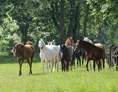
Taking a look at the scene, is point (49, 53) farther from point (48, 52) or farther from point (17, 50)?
point (17, 50)

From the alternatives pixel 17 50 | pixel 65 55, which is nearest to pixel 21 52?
pixel 17 50

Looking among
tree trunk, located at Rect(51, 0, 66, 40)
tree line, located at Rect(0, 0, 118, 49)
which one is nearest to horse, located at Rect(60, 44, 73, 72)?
tree line, located at Rect(0, 0, 118, 49)

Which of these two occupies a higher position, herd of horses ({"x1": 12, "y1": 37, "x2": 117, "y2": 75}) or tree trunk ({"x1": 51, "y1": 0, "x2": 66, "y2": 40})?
tree trunk ({"x1": 51, "y1": 0, "x2": 66, "y2": 40})

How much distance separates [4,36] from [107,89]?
159 feet

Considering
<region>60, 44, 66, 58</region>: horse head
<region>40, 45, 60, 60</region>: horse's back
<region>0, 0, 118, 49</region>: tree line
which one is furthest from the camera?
<region>0, 0, 118, 49</region>: tree line

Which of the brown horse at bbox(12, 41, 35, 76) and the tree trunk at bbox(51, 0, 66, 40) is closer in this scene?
the brown horse at bbox(12, 41, 35, 76)

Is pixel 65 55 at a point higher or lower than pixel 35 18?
lower

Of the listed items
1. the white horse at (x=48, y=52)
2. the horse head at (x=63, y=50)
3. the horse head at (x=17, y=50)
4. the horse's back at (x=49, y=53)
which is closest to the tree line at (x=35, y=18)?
the white horse at (x=48, y=52)

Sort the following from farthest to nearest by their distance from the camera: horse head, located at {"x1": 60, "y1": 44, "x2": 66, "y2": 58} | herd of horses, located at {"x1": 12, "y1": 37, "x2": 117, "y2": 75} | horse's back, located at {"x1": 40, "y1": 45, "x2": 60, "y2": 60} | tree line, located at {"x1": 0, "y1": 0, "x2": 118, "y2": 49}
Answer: tree line, located at {"x1": 0, "y1": 0, "x2": 118, "y2": 49}, horse's back, located at {"x1": 40, "y1": 45, "x2": 60, "y2": 60}, horse head, located at {"x1": 60, "y1": 44, "x2": 66, "y2": 58}, herd of horses, located at {"x1": 12, "y1": 37, "x2": 117, "y2": 75}

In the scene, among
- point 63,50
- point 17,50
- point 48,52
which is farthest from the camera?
point 48,52

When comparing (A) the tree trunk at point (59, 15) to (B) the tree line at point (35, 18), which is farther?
(B) the tree line at point (35, 18)

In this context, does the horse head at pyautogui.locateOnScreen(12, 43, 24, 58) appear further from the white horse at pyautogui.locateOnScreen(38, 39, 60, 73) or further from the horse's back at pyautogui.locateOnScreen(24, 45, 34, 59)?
the white horse at pyautogui.locateOnScreen(38, 39, 60, 73)

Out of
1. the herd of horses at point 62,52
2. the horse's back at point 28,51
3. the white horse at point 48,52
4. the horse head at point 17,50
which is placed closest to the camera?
the herd of horses at point 62,52

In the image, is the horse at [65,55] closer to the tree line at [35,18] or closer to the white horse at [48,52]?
the white horse at [48,52]
